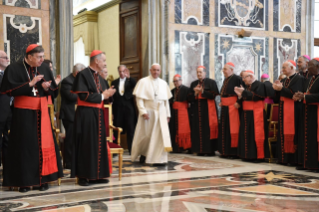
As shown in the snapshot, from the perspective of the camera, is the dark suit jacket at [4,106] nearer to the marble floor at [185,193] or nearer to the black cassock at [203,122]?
the marble floor at [185,193]

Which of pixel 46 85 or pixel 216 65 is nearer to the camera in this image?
pixel 46 85

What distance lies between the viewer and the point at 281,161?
712cm

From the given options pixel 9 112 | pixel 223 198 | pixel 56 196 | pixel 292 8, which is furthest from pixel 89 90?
pixel 292 8

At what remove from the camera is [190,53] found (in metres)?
9.59

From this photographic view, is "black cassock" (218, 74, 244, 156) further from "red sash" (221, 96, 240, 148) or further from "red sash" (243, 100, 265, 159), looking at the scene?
"red sash" (243, 100, 265, 159)

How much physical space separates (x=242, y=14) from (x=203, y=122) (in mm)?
3030

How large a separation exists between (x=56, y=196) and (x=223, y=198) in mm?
1721

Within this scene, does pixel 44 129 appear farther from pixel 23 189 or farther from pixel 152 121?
pixel 152 121

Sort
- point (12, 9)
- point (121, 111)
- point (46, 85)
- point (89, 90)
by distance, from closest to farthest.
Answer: point (46, 85) < point (89, 90) < point (12, 9) < point (121, 111)

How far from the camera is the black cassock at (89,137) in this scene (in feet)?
17.1

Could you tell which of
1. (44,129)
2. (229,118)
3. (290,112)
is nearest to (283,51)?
(229,118)

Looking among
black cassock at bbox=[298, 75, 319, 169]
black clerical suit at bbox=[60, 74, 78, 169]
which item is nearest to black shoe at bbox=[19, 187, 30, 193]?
black clerical suit at bbox=[60, 74, 78, 169]

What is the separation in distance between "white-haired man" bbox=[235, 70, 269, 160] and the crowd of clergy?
0.7 inches

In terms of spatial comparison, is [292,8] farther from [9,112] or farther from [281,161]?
[9,112]
